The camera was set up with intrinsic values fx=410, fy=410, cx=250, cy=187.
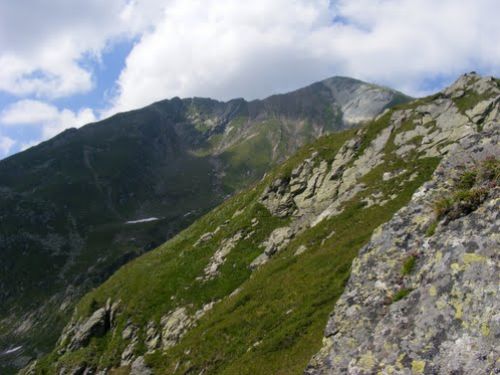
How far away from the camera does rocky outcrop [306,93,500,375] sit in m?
8.31

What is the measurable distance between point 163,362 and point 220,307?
8.07 m

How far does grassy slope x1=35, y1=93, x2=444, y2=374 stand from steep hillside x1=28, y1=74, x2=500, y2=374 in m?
0.20

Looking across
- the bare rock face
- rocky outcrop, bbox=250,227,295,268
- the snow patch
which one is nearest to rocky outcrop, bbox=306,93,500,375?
the bare rock face

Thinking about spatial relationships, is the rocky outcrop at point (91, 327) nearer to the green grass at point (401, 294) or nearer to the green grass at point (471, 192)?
the green grass at point (401, 294)

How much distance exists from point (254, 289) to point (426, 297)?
34.7 metres

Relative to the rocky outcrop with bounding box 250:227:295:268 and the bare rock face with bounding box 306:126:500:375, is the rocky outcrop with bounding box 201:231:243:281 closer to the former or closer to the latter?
the rocky outcrop with bounding box 250:227:295:268

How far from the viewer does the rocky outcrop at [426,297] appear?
8312 millimetres

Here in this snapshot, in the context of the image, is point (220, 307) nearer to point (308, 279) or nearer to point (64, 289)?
point (308, 279)

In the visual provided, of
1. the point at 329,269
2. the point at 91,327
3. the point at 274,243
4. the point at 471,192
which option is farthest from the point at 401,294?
the point at 91,327

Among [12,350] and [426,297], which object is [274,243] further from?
[12,350]

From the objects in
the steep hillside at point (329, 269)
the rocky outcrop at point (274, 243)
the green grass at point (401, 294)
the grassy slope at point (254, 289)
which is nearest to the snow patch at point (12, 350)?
the steep hillside at point (329, 269)

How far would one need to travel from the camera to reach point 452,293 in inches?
361

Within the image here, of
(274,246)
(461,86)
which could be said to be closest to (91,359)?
(274,246)

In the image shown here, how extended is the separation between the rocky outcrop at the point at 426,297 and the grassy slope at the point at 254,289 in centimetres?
1377
